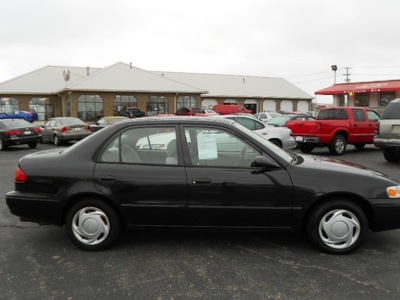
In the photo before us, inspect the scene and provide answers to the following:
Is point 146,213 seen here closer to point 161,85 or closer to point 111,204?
point 111,204

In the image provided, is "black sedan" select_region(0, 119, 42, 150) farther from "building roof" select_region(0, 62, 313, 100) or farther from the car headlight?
the car headlight

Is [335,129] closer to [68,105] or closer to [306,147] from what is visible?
[306,147]

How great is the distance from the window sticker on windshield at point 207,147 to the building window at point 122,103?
3016 centimetres

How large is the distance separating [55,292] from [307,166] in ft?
9.15

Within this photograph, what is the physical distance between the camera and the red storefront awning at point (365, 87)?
26.7m

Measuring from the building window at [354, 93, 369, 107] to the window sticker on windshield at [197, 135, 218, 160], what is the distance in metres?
28.1

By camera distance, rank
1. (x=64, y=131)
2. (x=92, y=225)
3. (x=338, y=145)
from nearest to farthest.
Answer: (x=92, y=225) → (x=338, y=145) → (x=64, y=131)

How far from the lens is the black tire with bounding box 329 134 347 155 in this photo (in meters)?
12.6

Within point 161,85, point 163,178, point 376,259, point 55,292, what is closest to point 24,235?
point 55,292

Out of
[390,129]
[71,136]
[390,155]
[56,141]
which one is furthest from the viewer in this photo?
[56,141]

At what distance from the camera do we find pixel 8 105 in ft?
122

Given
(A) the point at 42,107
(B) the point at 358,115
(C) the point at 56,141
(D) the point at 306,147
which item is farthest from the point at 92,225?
(A) the point at 42,107

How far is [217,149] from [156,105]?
105 feet

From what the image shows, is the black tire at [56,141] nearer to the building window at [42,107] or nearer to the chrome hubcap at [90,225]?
the chrome hubcap at [90,225]
